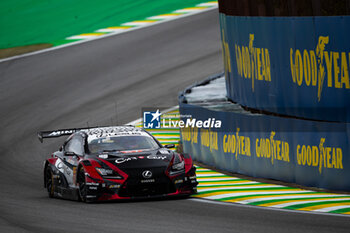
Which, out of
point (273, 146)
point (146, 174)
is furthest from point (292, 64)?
point (146, 174)

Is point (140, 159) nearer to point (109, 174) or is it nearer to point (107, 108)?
point (109, 174)

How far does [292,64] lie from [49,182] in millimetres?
5568

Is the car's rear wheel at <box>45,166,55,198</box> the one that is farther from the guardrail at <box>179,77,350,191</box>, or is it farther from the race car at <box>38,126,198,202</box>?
the guardrail at <box>179,77,350,191</box>

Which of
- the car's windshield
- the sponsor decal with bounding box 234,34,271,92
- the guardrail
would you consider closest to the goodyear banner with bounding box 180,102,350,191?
the guardrail

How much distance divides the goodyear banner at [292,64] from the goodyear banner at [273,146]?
1254mm

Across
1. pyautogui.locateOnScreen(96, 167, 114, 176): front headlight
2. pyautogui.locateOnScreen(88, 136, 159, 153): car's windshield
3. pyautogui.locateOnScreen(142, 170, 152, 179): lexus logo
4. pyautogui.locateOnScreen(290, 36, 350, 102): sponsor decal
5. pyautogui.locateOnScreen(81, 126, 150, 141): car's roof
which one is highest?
pyautogui.locateOnScreen(290, 36, 350, 102): sponsor decal

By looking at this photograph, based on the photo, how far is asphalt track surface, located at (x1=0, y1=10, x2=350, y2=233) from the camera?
10.7m

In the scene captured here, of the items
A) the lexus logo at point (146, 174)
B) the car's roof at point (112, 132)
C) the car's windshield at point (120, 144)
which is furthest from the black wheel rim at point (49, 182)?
the lexus logo at point (146, 174)

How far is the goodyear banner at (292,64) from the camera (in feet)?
48.0

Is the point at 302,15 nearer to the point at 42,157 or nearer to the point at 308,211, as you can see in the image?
the point at 308,211

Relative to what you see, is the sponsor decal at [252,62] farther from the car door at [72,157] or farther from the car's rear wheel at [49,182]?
the car's rear wheel at [49,182]

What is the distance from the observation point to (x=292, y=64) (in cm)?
1614

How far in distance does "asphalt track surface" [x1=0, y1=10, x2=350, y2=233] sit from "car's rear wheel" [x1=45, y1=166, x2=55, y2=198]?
0.72ft

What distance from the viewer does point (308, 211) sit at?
38.1ft
